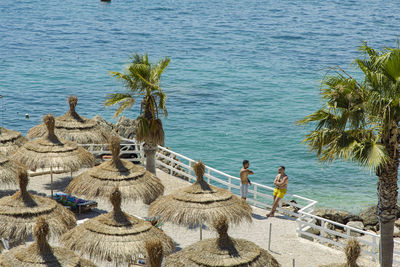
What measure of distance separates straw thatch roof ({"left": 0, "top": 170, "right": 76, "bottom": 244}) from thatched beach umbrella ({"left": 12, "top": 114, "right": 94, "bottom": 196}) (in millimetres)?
4712

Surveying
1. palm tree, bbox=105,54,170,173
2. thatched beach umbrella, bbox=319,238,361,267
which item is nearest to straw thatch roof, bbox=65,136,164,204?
palm tree, bbox=105,54,170,173

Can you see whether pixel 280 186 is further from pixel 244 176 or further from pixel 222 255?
pixel 222 255

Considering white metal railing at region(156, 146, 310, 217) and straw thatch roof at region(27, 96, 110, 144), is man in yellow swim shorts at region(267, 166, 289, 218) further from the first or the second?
straw thatch roof at region(27, 96, 110, 144)

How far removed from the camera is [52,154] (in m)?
19.6

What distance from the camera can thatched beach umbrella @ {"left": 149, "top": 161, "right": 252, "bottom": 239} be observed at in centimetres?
1526

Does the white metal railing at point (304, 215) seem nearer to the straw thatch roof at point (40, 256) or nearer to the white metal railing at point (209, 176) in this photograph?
the white metal railing at point (209, 176)

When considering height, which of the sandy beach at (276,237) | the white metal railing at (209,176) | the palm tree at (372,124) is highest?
the palm tree at (372,124)

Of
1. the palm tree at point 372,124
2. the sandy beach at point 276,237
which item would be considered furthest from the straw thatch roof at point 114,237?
the palm tree at point 372,124

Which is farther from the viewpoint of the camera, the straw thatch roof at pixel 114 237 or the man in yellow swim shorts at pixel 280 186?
the man in yellow swim shorts at pixel 280 186

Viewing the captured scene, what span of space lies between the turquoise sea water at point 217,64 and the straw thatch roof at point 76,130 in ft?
29.0

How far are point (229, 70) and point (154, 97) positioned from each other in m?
37.5

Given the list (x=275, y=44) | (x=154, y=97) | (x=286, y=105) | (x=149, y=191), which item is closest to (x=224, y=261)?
(x=149, y=191)

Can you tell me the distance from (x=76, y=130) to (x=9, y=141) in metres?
2.36

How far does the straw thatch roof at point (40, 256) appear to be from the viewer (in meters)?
10.9
